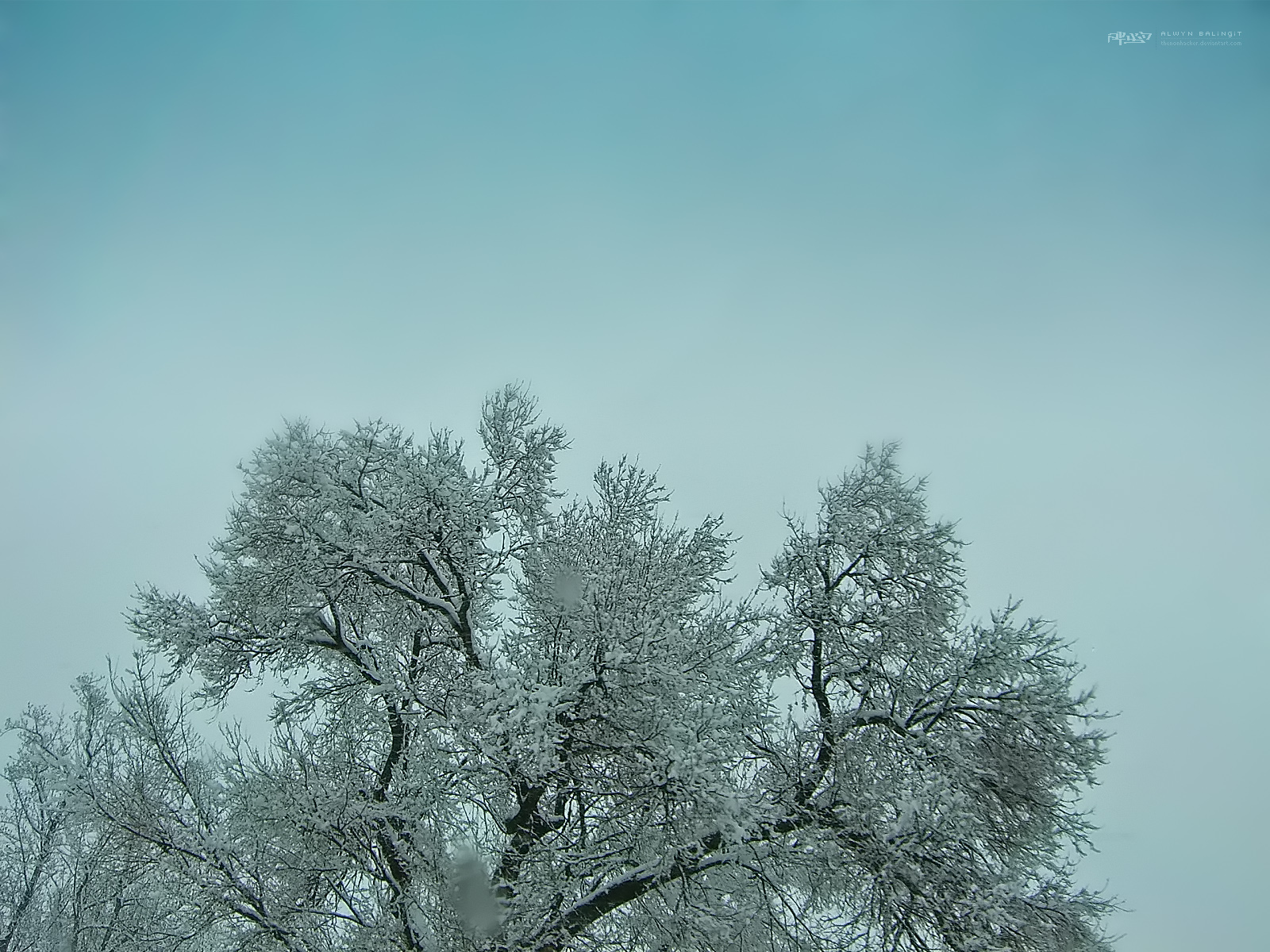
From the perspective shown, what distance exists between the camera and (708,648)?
859cm

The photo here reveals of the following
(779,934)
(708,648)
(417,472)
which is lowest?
(779,934)

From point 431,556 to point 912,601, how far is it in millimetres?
6277

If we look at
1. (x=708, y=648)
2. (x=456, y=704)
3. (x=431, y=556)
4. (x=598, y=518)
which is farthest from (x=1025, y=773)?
(x=431, y=556)

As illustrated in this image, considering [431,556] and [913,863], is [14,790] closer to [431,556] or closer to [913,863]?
[431,556]

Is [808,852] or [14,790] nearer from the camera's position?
[808,852]

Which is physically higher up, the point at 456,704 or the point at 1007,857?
the point at 456,704

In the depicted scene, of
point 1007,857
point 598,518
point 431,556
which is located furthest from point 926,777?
point 431,556

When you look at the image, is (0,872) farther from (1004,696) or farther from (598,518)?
(1004,696)

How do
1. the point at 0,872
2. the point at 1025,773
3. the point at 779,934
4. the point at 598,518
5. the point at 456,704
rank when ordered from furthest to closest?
the point at 0,872 → the point at 598,518 → the point at 1025,773 → the point at 779,934 → the point at 456,704

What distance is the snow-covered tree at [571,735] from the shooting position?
770cm

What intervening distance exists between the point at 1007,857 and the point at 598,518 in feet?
21.5

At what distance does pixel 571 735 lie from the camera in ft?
25.6

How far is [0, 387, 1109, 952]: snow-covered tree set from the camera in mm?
7699

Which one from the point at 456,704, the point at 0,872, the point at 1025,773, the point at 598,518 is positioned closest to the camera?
the point at 456,704
